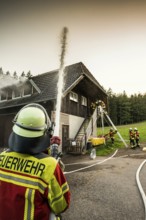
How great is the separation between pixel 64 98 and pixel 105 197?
12855 millimetres

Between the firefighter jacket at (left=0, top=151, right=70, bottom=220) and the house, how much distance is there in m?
14.5

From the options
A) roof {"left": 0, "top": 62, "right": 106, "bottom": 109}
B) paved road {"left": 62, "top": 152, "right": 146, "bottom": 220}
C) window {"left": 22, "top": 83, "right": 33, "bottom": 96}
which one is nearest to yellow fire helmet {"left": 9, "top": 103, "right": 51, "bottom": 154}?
paved road {"left": 62, "top": 152, "right": 146, "bottom": 220}

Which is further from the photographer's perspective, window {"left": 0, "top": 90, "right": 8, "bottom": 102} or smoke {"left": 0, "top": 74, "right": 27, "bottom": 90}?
window {"left": 0, "top": 90, "right": 8, "bottom": 102}

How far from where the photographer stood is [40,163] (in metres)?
1.80

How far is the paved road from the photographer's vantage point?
4699 millimetres

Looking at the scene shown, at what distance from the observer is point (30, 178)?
177 centimetres

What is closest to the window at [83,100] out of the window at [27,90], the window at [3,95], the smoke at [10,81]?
the window at [27,90]

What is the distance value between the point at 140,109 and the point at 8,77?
65.9 meters

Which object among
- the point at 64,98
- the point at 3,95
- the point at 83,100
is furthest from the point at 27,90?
the point at 83,100

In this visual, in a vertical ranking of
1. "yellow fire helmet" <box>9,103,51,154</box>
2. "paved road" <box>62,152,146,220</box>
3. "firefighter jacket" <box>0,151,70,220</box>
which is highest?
"yellow fire helmet" <box>9,103,51,154</box>

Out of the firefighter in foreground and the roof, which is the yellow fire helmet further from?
the roof

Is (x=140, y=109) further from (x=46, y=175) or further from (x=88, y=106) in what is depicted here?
(x=46, y=175)

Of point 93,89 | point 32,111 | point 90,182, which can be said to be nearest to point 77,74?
point 93,89

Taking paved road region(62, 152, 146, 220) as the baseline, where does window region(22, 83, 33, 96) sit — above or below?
above
